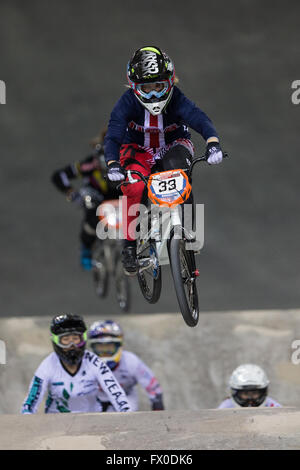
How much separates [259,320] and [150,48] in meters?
17.4

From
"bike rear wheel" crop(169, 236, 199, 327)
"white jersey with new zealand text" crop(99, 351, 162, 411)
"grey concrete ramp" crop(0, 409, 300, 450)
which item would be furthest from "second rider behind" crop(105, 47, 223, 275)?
"white jersey with new zealand text" crop(99, 351, 162, 411)

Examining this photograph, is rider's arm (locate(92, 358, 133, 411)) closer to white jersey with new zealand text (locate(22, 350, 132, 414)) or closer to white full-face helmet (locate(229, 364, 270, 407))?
white jersey with new zealand text (locate(22, 350, 132, 414))

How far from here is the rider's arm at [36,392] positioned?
11.8 meters

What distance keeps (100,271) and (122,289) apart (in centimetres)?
69

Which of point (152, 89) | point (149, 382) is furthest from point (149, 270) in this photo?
point (149, 382)

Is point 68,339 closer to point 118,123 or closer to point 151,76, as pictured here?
point 118,123

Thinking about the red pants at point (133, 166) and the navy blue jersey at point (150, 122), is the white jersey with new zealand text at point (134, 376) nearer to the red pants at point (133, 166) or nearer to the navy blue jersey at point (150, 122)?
the red pants at point (133, 166)

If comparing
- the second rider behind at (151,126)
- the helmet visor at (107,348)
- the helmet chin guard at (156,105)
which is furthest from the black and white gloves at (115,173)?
the helmet visor at (107,348)

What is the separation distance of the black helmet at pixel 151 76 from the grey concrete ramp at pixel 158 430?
4.00 meters

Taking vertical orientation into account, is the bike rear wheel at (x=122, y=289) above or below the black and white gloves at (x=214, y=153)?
above

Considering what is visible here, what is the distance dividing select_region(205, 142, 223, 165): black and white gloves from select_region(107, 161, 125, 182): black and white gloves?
2.41 feet

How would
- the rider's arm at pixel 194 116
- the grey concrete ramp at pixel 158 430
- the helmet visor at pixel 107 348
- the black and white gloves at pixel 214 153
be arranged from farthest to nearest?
the helmet visor at pixel 107 348 < the grey concrete ramp at pixel 158 430 < the rider's arm at pixel 194 116 < the black and white gloves at pixel 214 153
